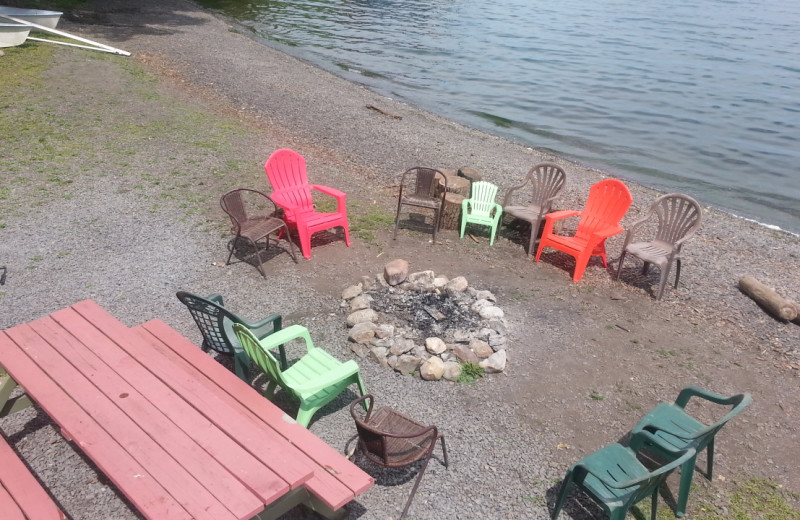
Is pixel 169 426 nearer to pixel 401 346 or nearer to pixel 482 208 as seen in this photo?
pixel 401 346

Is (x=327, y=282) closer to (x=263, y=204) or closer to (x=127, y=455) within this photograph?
(x=263, y=204)

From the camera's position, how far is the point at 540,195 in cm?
823

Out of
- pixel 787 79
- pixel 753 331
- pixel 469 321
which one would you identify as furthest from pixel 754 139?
pixel 469 321

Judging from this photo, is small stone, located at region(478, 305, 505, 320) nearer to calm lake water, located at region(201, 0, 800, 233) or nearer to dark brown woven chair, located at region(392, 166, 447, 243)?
dark brown woven chair, located at region(392, 166, 447, 243)

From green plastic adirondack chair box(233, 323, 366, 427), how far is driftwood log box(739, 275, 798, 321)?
565 cm

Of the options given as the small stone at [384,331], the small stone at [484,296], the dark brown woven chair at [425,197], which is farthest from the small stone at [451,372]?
the dark brown woven chair at [425,197]

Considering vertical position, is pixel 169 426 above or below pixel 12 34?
below

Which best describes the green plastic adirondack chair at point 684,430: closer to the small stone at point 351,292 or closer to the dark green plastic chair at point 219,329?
the dark green plastic chair at point 219,329

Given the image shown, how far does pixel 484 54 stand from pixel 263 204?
20314 millimetres

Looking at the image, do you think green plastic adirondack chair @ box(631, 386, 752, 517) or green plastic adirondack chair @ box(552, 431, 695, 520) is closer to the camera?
green plastic adirondack chair @ box(552, 431, 695, 520)

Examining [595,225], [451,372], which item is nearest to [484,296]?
[451,372]

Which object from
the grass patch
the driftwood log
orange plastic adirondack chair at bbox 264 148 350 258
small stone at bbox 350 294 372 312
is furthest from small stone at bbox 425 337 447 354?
the driftwood log

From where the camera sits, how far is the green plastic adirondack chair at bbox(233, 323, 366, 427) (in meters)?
4.18

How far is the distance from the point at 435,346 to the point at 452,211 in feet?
11.0
